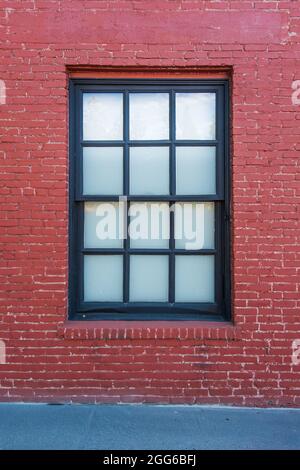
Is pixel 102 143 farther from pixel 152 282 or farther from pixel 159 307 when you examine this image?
pixel 159 307

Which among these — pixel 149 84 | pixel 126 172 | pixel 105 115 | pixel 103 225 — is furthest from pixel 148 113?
pixel 103 225

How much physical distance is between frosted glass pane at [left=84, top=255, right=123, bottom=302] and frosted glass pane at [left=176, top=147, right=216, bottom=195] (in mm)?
1020

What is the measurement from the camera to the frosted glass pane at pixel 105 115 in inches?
177

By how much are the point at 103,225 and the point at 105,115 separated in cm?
115

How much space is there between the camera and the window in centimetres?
447

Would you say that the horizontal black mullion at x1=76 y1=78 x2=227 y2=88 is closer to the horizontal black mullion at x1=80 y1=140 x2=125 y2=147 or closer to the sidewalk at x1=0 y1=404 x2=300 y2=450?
the horizontal black mullion at x1=80 y1=140 x2=125 y2=147

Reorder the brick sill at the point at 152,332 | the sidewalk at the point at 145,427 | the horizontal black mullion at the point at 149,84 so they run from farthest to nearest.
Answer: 1. the horizontal black mullion at the point at 149,84
2. the brick sill at the point at 152,332
3. the sidewalk at the point at 145,427

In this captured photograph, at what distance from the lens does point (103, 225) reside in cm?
453

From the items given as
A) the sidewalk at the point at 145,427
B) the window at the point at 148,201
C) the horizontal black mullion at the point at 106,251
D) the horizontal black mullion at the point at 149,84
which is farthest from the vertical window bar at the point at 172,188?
the sidewalk at the point at 145,427

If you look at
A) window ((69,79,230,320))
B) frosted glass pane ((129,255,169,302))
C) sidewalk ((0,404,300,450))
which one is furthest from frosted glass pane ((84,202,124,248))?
sidewalk ((0,404,300,450))

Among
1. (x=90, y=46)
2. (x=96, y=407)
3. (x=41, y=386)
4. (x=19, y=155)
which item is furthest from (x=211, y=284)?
(x=90, y=46)

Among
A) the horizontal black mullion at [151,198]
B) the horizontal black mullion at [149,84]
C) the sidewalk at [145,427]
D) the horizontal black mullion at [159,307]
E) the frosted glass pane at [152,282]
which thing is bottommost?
the sidewalk at [145,427]

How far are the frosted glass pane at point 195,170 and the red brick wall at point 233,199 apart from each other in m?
0.29

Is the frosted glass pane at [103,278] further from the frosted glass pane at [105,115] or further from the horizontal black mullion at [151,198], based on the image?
the frosted glass pane at [105,115]
